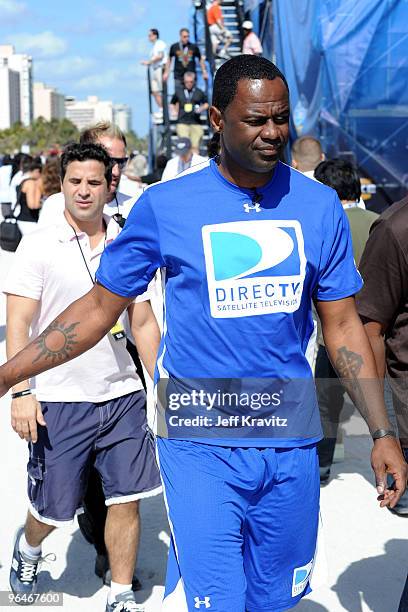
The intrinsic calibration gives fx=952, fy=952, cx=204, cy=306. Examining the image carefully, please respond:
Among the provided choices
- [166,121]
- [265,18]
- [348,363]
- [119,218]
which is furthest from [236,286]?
[166,121]

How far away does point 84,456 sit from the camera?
4.03m

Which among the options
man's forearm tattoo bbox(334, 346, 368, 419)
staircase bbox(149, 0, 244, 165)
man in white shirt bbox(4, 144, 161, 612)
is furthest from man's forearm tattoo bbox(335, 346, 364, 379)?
staircase bbox(149, 0, 244, 165)

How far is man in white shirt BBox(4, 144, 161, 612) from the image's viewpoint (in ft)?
12.8

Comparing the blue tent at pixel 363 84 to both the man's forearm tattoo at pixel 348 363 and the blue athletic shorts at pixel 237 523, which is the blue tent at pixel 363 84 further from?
the blue athletic shorts at pixel 237 523

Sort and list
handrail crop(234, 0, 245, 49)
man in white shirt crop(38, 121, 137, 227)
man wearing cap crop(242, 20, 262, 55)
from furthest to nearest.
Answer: handrail crop(234, 0, 245, 49) → man wearing cap crop(242, 20, 262, 55) → man in white shirt crop(38, 121, 137, 227)

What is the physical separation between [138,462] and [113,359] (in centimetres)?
46

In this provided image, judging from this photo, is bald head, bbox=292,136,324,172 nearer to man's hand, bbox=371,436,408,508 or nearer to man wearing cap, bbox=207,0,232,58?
man's hand, bbox=371,436,408,508

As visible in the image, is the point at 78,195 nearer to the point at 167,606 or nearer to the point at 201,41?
the point at 167,606

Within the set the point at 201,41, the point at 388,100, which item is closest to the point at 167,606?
the point at 388,100

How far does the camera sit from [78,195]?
4043mm

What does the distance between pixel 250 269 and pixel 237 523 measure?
28.4 inches

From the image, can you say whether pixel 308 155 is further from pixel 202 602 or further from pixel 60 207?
pixel 202 602

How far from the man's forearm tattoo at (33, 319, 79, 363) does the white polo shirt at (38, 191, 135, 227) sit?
1.41 meters

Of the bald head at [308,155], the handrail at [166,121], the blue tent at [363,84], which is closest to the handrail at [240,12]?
the handrail at [166,121]
